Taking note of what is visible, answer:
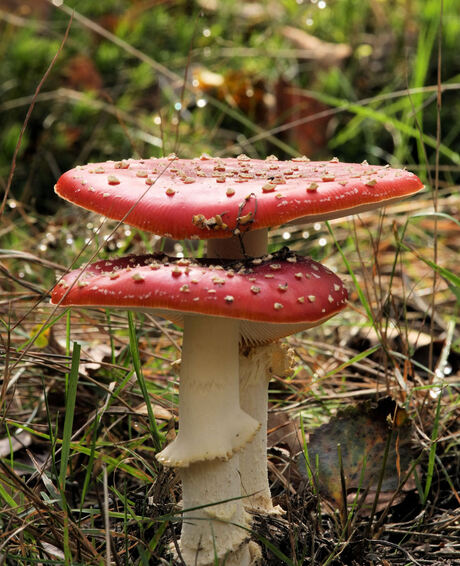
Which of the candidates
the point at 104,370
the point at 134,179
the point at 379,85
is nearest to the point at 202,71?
the point at 379,85

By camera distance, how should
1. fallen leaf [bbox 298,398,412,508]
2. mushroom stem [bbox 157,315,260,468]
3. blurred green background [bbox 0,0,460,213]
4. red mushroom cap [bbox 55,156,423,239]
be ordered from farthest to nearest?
blurred green background [bbox 0,0,460,213]
fallen leaf [bbox 298,398,412,508]
mushroom stem [bbox 157,315,260,468]
red mushroom cap [bbox 55,156,423,239]

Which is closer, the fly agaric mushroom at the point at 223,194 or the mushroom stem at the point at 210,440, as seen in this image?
the fly agaric mushroom at the point at 223,194

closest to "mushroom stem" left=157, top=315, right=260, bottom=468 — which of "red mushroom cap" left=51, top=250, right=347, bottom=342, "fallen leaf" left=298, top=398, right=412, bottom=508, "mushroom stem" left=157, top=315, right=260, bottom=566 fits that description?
"mushroom stem" left=157, top=315, right=260, bottom=566

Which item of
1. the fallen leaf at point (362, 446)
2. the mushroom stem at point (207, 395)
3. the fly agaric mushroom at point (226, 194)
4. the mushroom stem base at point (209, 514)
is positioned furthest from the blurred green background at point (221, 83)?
the mushroom stem base at point (209, 514)

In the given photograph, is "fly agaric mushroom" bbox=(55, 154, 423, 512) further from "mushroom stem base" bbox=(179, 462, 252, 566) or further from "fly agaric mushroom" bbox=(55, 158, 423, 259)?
"mushroom stem base" bbox=(179, 462, 252, 566)

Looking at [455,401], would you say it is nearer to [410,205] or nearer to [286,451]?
[286,451]

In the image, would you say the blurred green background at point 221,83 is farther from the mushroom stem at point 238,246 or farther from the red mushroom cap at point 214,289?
the red mushroom cap at point 214,289

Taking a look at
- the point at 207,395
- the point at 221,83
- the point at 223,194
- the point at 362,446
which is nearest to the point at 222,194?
the point at 223,194
